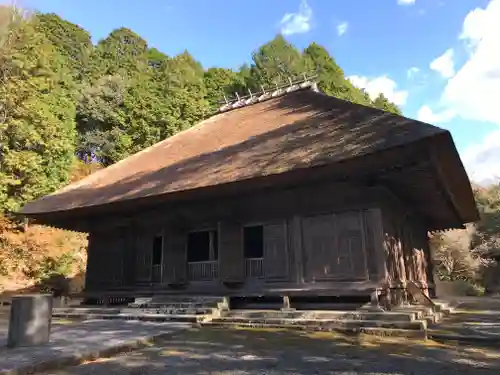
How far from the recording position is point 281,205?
1014cm

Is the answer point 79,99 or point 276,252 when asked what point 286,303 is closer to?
point 276,252

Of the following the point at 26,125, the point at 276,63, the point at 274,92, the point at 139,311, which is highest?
the point at 276,63

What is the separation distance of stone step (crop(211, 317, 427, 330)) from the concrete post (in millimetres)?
3870

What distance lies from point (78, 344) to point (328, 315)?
4864 millimetres

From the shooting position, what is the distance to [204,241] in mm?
14641

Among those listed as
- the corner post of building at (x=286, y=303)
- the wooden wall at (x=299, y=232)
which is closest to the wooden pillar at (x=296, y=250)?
the wooden wall at (x=299, y=232)

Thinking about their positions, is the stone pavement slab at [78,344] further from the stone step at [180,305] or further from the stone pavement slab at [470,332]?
the stone pavement slab at [470,332]

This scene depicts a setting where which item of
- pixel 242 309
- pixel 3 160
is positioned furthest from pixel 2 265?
pixel 242 309

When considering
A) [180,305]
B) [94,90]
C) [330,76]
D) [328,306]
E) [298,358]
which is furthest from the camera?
[330,76]

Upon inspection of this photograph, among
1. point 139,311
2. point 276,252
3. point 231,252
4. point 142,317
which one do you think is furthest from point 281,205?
point 139,311

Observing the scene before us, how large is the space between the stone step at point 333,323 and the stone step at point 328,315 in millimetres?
148

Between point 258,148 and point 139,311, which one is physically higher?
point 258,148

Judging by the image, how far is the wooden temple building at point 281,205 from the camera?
8406 mm

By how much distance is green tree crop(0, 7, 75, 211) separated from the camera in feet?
63.8
